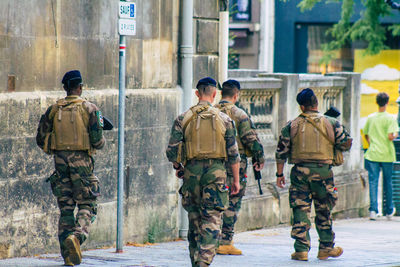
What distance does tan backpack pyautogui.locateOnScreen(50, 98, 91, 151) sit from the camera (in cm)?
877

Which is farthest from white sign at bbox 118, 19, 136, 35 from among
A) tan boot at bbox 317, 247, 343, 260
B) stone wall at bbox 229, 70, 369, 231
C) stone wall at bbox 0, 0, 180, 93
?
stone wall at bbox 229, 70, 369, 231

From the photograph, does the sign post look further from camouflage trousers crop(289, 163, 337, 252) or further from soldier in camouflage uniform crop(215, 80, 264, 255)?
camouflage trousers crop(289, 163, 337, 252)

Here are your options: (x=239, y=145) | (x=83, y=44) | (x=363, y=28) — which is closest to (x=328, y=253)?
(x=239, y=145)

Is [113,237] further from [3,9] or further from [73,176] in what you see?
[3,9]

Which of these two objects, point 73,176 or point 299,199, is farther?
point 299,199

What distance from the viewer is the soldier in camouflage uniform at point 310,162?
9.76 meters

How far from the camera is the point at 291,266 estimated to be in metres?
9.44

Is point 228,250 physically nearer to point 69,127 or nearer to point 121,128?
point 121,128

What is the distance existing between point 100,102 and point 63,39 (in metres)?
0.88

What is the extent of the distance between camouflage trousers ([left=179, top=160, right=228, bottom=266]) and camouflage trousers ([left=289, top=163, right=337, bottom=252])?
1402mm

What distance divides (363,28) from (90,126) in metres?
18.1

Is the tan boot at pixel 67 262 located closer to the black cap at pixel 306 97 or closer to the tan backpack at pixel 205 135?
the tan backpack at pixel 205 135

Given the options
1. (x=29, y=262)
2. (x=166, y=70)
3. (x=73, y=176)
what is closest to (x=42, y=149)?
(x=73, y=176)

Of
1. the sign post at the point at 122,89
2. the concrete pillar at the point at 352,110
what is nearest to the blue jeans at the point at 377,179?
the concrete pillar at the point at 352,110
